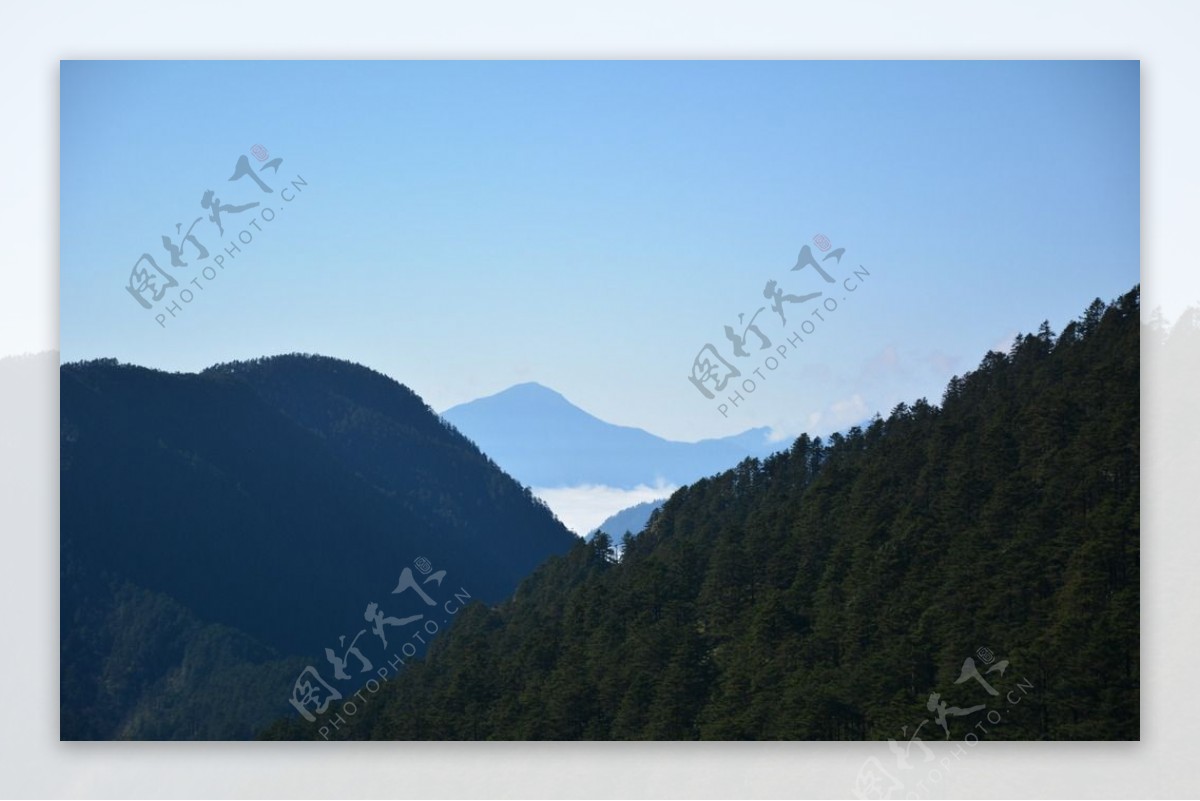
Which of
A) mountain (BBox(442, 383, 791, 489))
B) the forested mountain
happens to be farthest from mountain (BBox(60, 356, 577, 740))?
the forested mountain

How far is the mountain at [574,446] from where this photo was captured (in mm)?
5586

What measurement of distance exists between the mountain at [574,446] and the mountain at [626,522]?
0.33 feet

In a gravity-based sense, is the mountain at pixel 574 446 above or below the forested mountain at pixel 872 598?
above

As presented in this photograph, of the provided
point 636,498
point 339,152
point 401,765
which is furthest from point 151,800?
point 339,152

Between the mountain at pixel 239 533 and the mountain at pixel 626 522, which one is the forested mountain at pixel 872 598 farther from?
the mountain at pixel 239 533

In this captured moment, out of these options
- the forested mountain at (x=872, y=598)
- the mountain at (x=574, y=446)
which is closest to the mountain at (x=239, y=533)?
the mountain at (x=574, y=446)

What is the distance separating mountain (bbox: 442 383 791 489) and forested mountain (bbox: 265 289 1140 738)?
0.12 m

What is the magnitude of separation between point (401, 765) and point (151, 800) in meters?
1.05

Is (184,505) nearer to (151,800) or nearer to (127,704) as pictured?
(127,704)

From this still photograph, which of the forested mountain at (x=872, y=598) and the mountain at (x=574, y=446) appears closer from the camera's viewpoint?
the forested mountain at (x=872, y=598)

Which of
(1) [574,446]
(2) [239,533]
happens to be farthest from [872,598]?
(2) [239,533]

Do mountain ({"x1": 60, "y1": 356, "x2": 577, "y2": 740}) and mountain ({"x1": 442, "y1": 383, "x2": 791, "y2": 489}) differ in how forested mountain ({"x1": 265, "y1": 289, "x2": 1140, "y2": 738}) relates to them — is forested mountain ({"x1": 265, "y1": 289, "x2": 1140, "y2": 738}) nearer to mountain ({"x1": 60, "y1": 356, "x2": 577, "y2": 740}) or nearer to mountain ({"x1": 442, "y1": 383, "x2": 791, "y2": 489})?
mountain ({"x1": 442, "y1": 383, "x2": 791, "y2": 489})

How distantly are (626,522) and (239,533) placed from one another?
1.71 meters

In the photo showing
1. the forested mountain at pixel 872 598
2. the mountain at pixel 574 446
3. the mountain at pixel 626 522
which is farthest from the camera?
the mountain at pixel 626 522
